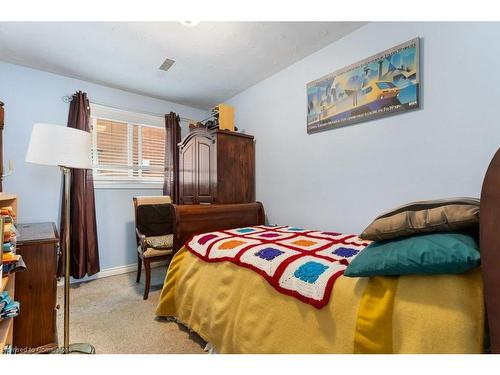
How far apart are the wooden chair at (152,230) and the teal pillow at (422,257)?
194cm

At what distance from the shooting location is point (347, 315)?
37.6 inches

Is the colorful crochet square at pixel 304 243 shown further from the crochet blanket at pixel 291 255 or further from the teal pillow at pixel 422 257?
the teal pillow at pixel 422 257

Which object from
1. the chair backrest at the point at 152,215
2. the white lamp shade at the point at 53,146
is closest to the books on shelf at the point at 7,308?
the white lamp shade at the point at 53,146

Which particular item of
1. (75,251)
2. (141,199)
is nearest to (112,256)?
(75,251)

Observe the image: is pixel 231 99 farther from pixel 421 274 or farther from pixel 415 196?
pixel 421 274

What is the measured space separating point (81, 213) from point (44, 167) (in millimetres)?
599

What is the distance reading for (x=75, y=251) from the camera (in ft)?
8.71

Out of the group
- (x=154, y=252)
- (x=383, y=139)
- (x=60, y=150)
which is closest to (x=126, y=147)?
(x=154, y=252)

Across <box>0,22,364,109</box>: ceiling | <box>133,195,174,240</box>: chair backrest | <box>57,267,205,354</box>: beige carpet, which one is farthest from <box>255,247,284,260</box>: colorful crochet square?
<box>0,22,364,109</box>: ceiling

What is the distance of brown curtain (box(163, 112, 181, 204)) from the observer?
3268 mm

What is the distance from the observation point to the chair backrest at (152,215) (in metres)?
2.75

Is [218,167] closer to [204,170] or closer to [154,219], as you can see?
[204,170]

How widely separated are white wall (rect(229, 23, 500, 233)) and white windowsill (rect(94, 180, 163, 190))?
148 cm
